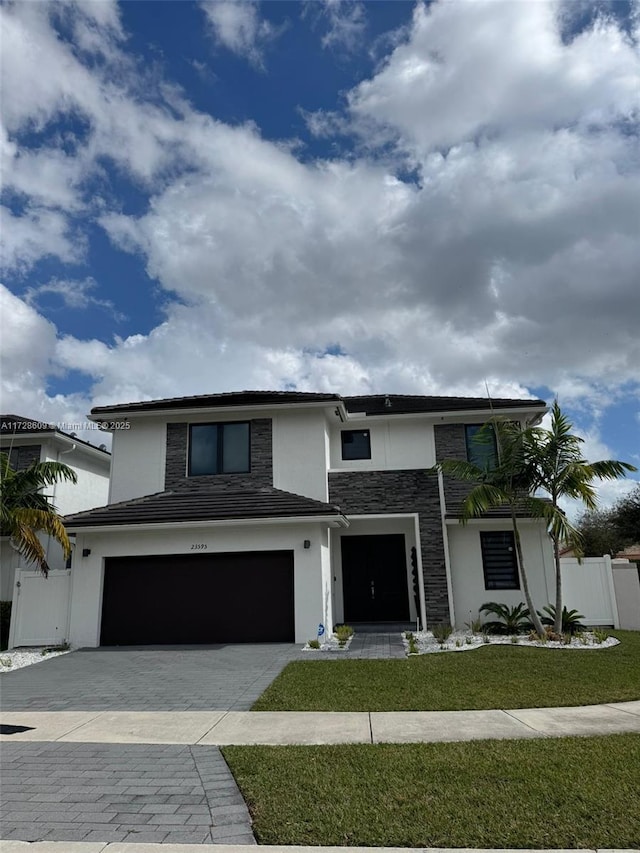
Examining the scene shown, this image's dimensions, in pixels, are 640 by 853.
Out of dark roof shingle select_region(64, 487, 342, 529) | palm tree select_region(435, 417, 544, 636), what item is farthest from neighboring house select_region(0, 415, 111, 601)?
palm tree select_region(435, 417, 544, 636)

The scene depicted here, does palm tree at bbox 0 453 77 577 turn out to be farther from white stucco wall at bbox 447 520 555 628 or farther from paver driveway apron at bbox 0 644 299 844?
white stucco wall at bbox 447 520 555 628

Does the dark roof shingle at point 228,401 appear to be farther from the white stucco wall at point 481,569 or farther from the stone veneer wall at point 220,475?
the white stucco wall at point 481,569

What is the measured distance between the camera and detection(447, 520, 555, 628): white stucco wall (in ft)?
53.6

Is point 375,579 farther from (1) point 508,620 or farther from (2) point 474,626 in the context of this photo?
(1) point 508,620

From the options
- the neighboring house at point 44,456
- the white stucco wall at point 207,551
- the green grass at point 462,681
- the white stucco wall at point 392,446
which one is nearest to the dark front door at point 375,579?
the white stucco wall at point 392,446

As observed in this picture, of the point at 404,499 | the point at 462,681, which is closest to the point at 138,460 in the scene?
the point at 404,499

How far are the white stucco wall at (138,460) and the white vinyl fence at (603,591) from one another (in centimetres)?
1214

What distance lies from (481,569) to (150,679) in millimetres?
9961

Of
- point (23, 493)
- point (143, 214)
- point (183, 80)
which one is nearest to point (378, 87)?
point (183, 80)

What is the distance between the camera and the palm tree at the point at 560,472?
44.1ft

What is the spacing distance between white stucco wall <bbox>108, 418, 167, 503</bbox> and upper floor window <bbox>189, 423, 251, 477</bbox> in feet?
3.07

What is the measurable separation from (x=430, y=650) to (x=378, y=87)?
37.7ft

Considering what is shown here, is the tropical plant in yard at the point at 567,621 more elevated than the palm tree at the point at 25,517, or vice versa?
the palm tree at the point at 25,517

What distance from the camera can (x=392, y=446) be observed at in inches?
723
